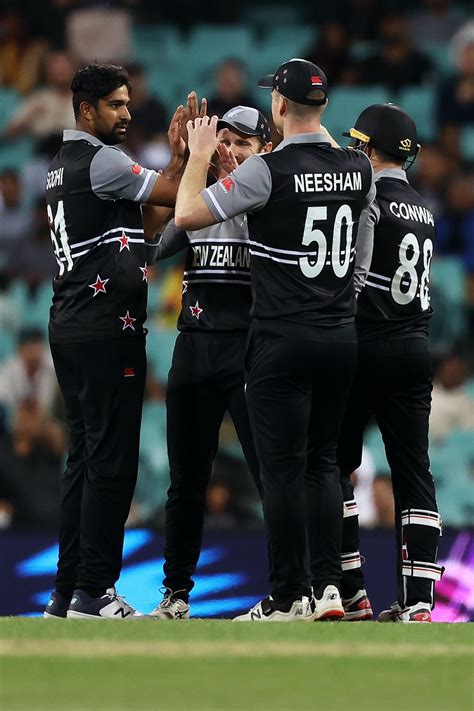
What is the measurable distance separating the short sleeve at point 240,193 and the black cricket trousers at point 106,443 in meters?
0.72

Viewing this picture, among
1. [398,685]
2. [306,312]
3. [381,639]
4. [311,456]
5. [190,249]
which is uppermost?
[190,249]

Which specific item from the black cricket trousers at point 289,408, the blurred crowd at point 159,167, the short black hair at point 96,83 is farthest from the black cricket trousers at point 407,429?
the blurred crowd at point 159,167

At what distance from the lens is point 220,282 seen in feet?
20.0

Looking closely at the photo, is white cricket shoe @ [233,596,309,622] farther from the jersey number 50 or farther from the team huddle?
the jersey number 50

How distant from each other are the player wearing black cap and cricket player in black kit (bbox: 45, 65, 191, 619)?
1.05ft

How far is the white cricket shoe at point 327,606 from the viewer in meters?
5.56

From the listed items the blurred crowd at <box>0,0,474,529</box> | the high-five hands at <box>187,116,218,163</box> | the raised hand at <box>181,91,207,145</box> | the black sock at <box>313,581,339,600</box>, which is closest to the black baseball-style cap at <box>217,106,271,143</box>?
the raised hand at <box>181,91,207,145</box>

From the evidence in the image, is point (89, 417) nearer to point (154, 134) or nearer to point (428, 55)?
point (154, 134)

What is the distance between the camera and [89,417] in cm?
579

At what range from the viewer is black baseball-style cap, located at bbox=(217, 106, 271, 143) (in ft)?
20.6

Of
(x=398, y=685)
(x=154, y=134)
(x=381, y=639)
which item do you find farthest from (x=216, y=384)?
(x=154, y=134)

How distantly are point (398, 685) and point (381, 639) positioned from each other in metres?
0.87

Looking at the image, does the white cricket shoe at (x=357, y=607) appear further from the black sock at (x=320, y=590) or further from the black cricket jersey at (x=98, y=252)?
the black cricket jersey at (x=98, y=252)

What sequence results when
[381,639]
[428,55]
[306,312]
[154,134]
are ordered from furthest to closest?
[428,55]
[154,134]
[306,312]
[381,639]
